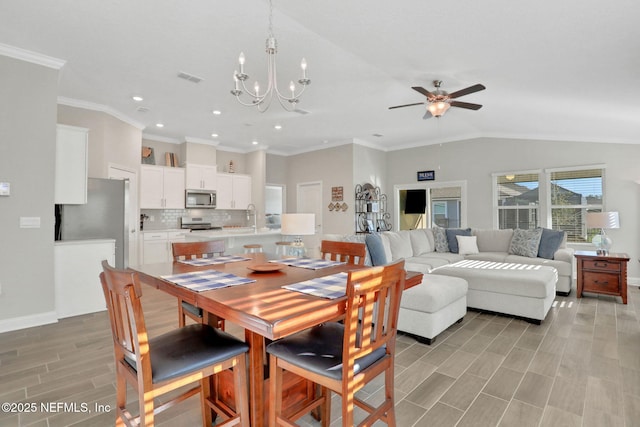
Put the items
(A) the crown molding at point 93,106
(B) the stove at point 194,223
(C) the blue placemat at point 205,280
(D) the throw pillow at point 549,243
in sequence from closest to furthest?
1. (C) the blue placemat at point 205,280
2. (A) the crown molding at point 93,106
3. (D) the throw pillow at point 549,243
4. (B) the stove at point 194,223

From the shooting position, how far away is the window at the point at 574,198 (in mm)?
5320

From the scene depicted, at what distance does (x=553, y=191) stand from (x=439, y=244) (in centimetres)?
232

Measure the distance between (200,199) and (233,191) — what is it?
2.82ft

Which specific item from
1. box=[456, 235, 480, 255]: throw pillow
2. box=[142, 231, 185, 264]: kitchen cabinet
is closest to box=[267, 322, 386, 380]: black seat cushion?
box=[456, 235, 480, 255]: throw pillow

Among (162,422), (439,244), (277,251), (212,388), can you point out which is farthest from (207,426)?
(439,244)

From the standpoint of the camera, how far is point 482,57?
2965 mm

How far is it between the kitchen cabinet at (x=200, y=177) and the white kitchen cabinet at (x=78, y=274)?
10.1 feet

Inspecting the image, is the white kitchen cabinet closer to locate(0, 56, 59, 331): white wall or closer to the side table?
locate(0, 56, 59, 331): white wall

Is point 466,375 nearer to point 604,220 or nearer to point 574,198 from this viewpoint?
point 604,220

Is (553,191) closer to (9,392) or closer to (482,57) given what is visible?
(482,57)

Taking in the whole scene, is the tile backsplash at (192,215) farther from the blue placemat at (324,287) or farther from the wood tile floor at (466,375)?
the blue placemat at (324,287)

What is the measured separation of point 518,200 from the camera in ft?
20.1

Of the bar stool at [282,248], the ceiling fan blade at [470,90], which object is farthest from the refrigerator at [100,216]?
the ceiling fan blade at [470,90]

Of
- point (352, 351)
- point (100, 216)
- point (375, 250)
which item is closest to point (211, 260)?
point (352, 351)
